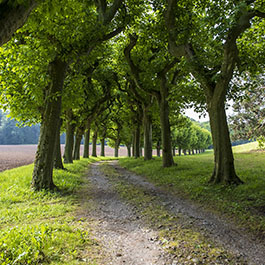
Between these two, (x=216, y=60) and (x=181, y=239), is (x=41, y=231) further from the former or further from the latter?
(x=216, y=60)

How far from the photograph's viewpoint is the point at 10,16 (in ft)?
9.94

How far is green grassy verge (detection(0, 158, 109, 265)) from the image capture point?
3715 mm

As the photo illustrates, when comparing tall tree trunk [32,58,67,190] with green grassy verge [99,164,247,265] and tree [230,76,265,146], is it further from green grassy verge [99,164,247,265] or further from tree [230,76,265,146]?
tree [230,76,265,146]

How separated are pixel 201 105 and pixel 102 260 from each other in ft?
46.6

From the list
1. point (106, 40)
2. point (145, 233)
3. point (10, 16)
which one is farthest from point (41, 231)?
point (106, 40)

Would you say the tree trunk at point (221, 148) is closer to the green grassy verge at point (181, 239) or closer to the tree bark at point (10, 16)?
the green grassy verge at point (181, 239)

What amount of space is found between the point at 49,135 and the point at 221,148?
27.8 feet

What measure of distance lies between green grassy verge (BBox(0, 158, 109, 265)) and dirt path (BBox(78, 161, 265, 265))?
493mm

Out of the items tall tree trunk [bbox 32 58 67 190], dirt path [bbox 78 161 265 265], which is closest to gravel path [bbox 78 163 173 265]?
dirt path [bbox 78 161 265 265]

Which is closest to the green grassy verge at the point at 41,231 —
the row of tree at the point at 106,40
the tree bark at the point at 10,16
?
the row of tree at the point at 106,40

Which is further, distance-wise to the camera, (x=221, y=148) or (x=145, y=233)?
(x=221, y=148)

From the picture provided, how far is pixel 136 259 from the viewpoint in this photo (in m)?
4.01

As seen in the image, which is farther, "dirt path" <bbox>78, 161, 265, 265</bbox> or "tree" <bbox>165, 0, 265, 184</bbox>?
"tree" <bbox>165, 0, 265, 184</bbox>

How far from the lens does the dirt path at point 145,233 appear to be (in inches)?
162
